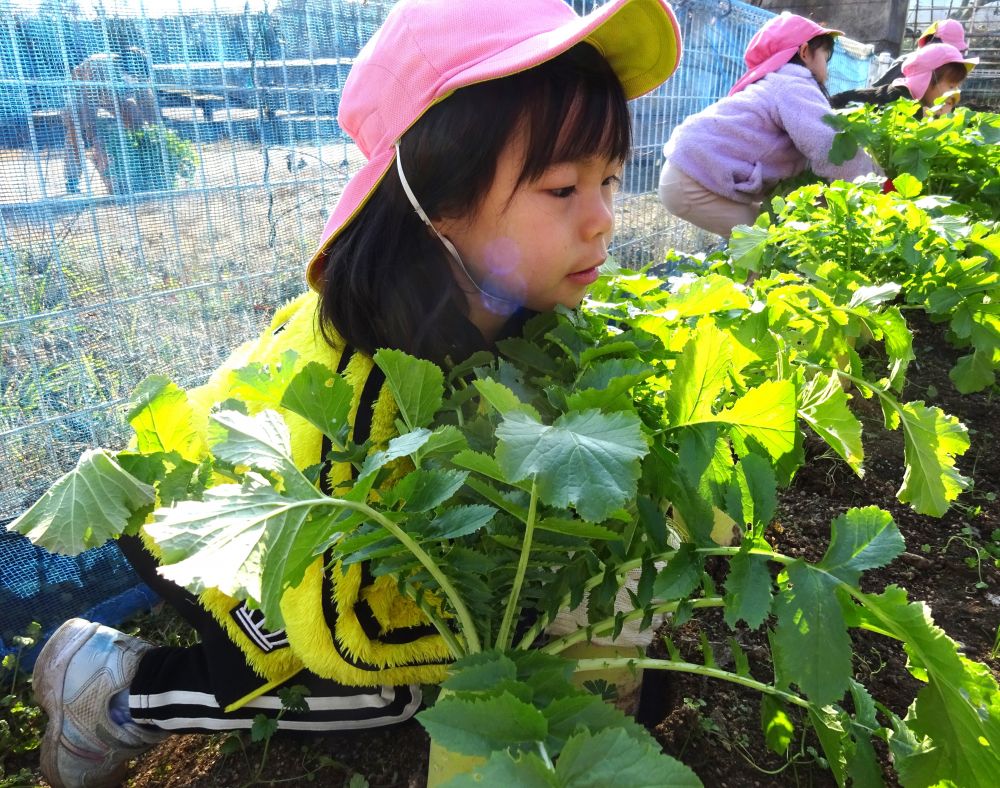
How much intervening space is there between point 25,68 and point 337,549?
1408 mm

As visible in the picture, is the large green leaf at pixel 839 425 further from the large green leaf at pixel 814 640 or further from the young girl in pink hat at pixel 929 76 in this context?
the young girl in pink hat at pixel 929 76

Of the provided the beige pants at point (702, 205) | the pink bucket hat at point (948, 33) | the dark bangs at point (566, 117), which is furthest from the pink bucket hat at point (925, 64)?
the dark bangs at point (566, 117)

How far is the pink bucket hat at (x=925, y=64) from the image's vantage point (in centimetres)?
434

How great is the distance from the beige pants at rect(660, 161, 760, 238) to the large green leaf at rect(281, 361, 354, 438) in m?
3.01

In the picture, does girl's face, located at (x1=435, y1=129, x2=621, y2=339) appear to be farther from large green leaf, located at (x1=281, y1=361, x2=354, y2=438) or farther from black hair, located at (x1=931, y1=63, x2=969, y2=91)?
black hair, located at (x1=931, y1=63, x2=969, y2=91)

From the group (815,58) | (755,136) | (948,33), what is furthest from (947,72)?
(755,136)

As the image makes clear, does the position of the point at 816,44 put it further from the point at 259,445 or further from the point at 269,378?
the point at 259,445

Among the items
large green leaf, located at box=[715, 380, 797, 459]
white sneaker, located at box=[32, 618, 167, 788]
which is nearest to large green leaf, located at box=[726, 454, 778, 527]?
large green leaf, located at box=[715, 380, 797, 459]

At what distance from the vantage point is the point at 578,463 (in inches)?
21.0

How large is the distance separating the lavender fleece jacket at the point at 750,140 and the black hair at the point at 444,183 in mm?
2339

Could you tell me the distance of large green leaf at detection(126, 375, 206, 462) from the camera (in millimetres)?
878

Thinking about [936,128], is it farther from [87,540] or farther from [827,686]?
[87,540]

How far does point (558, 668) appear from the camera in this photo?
2.31 feet

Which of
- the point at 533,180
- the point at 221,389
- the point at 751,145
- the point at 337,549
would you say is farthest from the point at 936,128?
the point at 337,549
